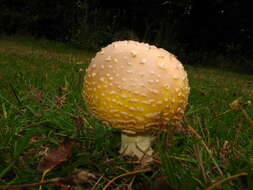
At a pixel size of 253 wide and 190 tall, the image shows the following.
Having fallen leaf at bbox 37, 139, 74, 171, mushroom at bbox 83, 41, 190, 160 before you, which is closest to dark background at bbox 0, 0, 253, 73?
mushroom at bbox 83, 41, 190, 160

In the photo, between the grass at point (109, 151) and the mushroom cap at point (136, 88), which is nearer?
the grass at point (109, 151)

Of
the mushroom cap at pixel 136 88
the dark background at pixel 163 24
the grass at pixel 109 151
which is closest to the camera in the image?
the grass at pixel 109 151

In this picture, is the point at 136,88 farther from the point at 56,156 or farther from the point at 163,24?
the point at 163,24

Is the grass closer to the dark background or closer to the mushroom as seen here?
the mushroom

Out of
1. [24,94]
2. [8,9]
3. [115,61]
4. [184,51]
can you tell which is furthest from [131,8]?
[115,61]

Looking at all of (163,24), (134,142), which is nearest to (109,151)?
(134,142)

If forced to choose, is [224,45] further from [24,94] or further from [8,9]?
[24,94]

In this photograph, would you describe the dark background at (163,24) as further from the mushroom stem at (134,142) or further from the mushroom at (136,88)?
the mushroom at (136,88)

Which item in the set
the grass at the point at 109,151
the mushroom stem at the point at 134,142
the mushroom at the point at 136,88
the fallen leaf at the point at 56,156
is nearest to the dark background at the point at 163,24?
the grass at the point at 109,151
